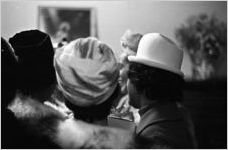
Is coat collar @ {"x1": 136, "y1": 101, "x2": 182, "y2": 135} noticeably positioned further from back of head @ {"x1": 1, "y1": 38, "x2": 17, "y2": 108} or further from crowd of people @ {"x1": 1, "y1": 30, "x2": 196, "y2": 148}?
back of head @ {"x1": 1, "y1": 38, "x2": 17, "y2": 108}

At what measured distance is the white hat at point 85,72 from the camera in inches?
37.5

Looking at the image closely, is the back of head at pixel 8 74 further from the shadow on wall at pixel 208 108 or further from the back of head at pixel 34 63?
the shadow on wall at pixel 208 108

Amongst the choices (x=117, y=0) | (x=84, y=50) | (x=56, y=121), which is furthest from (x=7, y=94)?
(x=117, y=0)

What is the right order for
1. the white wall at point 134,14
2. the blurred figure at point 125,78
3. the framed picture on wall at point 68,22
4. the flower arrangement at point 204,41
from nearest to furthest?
the blurred figure at point 125,78 → the white wall at point 134,14 → the framed picture on wall at point 68,22 → the flower arrangement at point 204,41

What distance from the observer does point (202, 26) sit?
1929 millimetres

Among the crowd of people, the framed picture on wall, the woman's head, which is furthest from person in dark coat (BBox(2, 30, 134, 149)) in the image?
the framed picture on wall

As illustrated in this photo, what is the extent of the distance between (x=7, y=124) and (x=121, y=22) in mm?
856

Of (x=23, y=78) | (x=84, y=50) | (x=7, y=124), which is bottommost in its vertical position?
(x=7, y=124)

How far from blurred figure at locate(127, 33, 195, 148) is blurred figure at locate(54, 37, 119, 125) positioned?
98mm

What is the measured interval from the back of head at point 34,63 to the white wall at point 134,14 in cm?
41

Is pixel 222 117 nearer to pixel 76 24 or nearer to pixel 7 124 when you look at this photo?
pixel 76 24

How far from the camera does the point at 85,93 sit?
0.96 metres

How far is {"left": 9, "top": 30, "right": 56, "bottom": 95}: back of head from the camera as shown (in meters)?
1.04

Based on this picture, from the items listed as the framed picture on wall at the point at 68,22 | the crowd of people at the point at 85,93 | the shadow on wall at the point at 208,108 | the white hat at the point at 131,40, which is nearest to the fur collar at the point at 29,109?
the crowd of people at the point at 85,93
